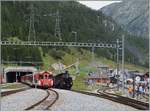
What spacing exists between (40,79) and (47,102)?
654 millimetres

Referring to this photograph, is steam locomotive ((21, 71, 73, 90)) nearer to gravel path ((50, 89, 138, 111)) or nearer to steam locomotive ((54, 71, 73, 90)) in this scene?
steam locomotive ((54, 71, 73, 90))

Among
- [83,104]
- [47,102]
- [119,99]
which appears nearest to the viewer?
[83,104]

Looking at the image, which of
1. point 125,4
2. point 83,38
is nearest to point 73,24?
point 83,38

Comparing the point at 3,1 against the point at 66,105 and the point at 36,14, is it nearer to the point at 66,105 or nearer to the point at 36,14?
the point at 36,14

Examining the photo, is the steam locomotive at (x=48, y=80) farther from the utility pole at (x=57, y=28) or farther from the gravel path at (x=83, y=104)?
the utility pole at (x=57, y=28)

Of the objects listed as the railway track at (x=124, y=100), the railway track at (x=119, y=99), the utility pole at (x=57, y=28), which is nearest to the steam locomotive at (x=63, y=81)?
the railway track at (x=119, y=99)

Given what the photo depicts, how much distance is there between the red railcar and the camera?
12.8 metres

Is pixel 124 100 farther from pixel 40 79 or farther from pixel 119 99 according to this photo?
pixel 40 79

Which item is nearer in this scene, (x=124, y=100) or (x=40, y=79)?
(x=124, y=100)

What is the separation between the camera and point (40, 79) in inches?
516

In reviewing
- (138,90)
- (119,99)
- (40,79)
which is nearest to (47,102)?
(40,79)

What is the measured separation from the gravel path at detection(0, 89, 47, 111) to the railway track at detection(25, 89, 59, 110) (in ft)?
0.28

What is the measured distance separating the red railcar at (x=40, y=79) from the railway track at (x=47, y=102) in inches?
8.0

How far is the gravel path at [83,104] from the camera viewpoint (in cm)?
1234
